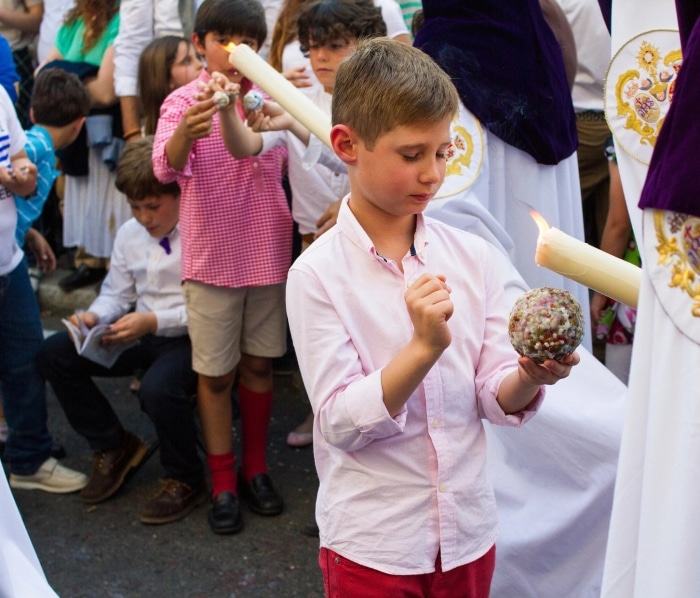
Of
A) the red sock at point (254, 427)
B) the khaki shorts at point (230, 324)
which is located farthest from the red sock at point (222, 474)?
the khaki shorts at point (230, 324)

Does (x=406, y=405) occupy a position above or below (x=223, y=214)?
above

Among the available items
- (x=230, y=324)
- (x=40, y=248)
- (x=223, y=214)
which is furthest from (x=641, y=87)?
(x=40, y=248)

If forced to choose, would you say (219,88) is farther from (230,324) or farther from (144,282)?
(144,282)

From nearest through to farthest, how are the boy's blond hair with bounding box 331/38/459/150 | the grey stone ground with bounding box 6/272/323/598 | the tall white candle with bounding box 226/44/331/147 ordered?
the boy's blond hair with bounding box 331/38/459/150 → the tall white candle with bounding box 226/44/331/147 → the grey stone ground with bounding box 6/272/323/598

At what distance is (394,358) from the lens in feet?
5.91

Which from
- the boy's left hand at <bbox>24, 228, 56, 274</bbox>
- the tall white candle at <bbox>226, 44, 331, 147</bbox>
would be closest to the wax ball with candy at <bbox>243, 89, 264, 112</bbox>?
the tall white candle at <bbox>226, 44, 331, 147</bbox>

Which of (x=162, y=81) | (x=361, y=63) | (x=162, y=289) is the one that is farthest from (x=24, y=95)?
(x=361, y=63)

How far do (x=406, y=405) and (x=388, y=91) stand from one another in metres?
0.58

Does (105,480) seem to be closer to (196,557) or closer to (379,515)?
(196,557)

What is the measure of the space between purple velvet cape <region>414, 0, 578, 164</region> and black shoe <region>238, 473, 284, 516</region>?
1.66m

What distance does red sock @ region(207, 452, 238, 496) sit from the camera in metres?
3.85

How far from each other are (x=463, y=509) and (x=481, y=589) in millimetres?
214

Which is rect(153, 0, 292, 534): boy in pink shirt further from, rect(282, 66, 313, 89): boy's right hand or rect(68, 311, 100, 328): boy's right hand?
rect(68, 311, 100, 328): boy's right hand

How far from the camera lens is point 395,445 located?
1.94m
